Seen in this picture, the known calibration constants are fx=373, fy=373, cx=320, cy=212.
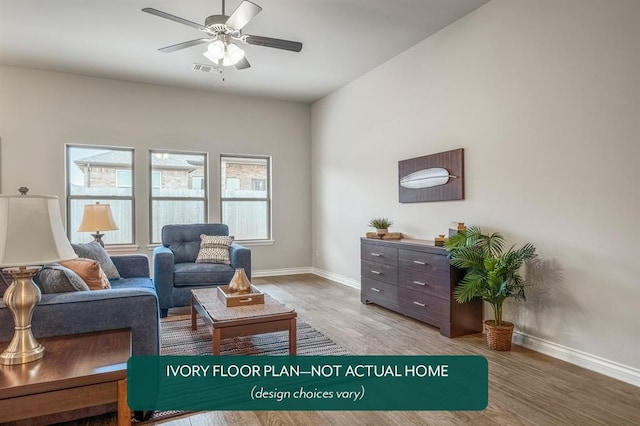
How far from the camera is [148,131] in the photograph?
5.67 meters

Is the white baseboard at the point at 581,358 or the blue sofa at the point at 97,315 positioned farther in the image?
the white baseboard at the point at 581,358

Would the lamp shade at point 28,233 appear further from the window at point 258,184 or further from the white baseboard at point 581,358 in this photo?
the window at point 258,184

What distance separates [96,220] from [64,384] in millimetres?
3240

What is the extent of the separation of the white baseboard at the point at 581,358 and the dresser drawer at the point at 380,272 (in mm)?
1259

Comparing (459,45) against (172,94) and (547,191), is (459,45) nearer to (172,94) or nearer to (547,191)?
(547,191)

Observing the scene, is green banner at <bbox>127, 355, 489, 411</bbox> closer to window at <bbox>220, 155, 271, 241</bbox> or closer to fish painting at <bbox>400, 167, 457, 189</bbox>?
fish painting at <bbox>400, 167, 457, 189</bbox>

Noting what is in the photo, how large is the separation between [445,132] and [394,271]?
1.58m

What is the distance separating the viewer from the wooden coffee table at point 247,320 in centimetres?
248

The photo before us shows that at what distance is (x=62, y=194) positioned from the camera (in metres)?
5.18

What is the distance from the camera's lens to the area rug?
2959 mm

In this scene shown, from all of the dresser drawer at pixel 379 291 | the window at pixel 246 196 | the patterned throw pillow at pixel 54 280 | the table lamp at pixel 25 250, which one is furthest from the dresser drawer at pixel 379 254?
the table lamp at pixel 25 250

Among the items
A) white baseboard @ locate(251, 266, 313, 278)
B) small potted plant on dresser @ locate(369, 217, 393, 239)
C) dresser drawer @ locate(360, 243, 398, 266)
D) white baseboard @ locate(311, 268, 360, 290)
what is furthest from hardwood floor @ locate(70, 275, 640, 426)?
white baseboard @ locate(251, 266, 313, 278)

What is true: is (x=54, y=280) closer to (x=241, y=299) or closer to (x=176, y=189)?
(x=241, y=299)

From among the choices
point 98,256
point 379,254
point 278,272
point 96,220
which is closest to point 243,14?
point 98,256
